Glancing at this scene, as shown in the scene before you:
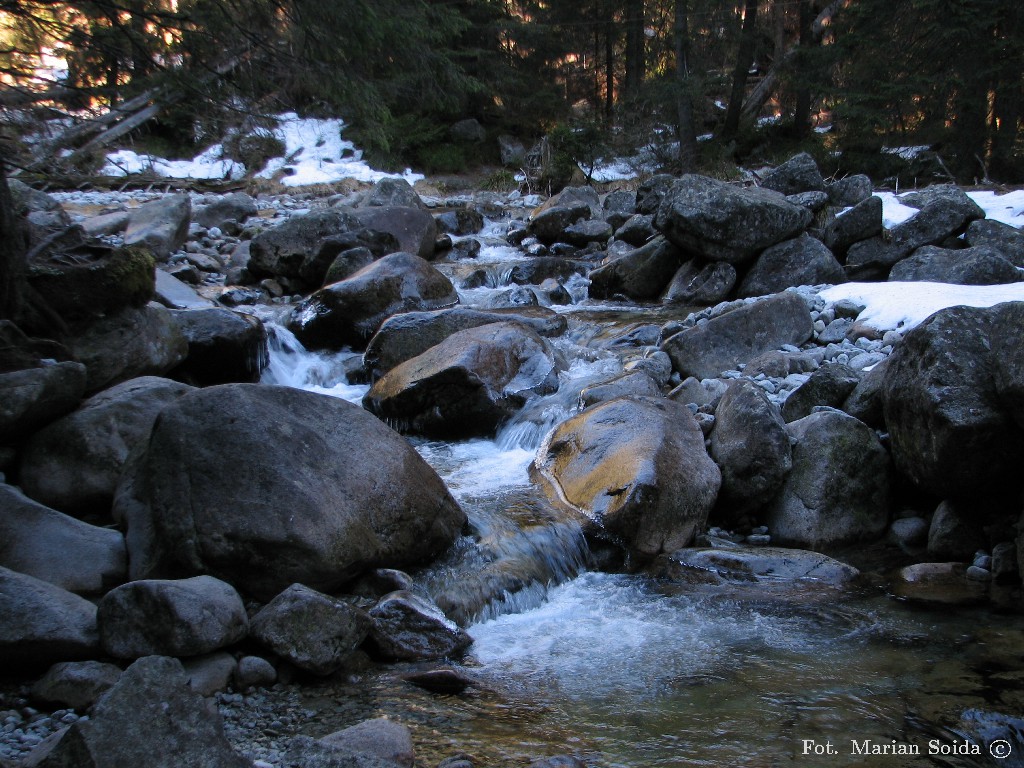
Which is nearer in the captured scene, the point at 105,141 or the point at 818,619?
the point at 818,619

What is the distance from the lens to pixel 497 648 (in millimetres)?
4457

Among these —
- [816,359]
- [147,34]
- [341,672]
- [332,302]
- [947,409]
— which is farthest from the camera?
[332,302]

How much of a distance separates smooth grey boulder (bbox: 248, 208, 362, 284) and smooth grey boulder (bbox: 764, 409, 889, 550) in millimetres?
8391

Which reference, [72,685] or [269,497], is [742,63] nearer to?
[269,497]

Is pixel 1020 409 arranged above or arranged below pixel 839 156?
below

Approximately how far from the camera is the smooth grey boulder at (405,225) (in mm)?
13766

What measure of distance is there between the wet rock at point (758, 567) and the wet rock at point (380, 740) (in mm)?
2552

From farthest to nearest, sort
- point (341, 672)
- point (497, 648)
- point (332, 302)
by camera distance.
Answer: point (332, 302) → point (497, 648) → point (341, 672)

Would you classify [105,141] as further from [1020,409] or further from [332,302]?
[1020,409]

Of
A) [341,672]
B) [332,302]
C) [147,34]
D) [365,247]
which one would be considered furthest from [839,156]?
[341,672]

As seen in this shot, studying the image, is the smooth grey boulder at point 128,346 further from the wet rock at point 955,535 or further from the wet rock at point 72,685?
the wet rock at point 955,535

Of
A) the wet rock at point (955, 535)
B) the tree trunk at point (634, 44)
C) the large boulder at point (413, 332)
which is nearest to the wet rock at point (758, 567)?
the wet rock at point (955, 535)

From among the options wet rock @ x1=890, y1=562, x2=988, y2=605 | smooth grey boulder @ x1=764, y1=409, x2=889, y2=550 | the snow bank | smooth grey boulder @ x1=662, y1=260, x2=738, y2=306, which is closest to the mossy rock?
smooth grey boulder @ x1=764, y1=409, x2=889, y2=550

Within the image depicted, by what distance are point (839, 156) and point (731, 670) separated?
18.7 metres
